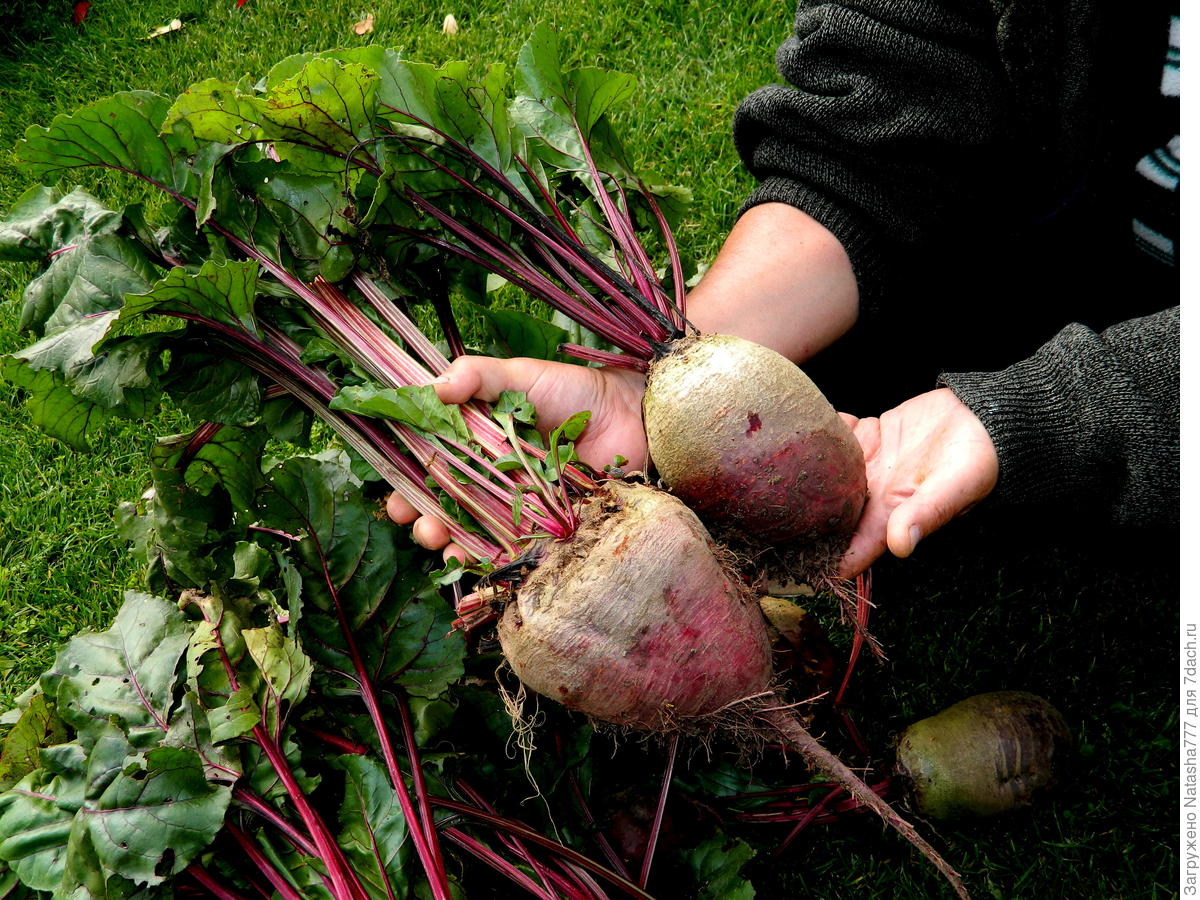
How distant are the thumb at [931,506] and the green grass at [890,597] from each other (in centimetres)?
79

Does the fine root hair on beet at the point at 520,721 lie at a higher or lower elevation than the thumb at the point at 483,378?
lower

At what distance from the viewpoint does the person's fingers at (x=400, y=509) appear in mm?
2490

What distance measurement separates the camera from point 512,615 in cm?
213

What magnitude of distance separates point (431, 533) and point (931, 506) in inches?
49.2

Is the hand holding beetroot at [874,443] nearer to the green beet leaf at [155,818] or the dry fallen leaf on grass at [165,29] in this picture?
the green beet leaf at [155,818]

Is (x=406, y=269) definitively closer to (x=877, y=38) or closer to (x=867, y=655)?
(x=877, y=38)

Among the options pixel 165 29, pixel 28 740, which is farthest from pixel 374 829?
pixel 165 29

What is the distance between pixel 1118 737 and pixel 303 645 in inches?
96.2

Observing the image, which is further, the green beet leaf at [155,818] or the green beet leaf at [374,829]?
the green beet leaf at [374,829]

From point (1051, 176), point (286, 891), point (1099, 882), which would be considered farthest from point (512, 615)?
point (1051, 176)

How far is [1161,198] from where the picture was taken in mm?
2934

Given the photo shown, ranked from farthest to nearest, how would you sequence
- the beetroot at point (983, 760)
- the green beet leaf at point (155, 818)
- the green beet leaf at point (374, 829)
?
the beetroot at point (983, 760) → the green beet leaf at point (374, 829) → the green beet leaf at point (155, 818)

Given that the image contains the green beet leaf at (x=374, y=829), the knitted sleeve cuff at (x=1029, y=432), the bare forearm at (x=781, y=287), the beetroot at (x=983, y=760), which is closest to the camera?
the green beet leaf at (x=374, y=829)

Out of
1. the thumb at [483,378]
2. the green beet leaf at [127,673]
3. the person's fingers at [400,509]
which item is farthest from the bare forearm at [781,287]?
the green beet leaf at [127,673]
